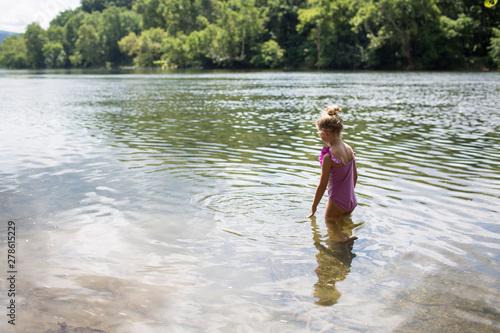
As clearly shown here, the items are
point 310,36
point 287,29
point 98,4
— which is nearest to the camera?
point 310,36

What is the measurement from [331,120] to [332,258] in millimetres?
1591

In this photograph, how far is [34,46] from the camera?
144m

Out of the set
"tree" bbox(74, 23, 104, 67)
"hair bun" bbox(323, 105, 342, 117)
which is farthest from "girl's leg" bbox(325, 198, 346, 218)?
"tree" bbox(74, 23, 104, 67)

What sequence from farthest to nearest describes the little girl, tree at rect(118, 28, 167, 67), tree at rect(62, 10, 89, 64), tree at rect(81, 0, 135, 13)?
tree at rect(81, 0, 135, 13), tree at rect(62, 10, 89, 64), tree at rect(118, 28, 167, 67), the little girl

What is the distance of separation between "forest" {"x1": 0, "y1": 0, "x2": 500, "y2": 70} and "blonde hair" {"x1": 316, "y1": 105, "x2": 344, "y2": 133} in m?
61.2

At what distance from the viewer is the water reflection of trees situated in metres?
3.85

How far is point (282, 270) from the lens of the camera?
4.30m

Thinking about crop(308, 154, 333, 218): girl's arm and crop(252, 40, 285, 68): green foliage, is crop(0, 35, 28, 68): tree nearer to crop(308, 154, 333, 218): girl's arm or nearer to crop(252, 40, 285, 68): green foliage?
crop(252, 40, 285, 68): green foliage

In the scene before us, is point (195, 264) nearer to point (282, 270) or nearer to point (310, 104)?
point (282, 270)

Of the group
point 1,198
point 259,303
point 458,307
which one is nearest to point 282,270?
point 259,303

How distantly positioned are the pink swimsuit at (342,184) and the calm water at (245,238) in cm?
32

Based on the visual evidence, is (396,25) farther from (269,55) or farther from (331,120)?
(331,120)

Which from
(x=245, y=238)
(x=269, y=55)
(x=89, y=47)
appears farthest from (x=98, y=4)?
(x=245, y=238)

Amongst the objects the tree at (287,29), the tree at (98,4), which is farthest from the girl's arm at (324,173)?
the tree at (98,4)
